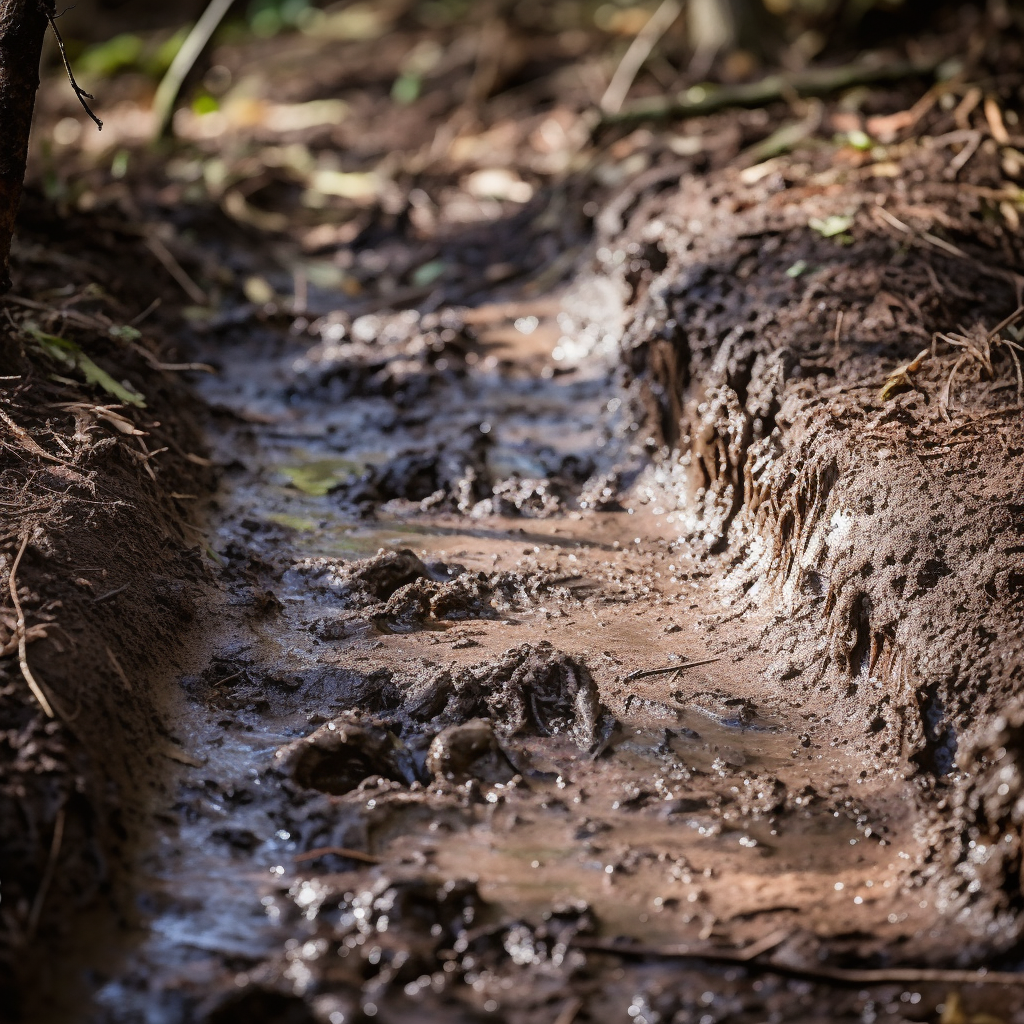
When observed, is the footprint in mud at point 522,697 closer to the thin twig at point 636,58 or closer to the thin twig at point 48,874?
the thin twig at point 48,874

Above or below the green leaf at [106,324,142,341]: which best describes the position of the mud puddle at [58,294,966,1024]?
below

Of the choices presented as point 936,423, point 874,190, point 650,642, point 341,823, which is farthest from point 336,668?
point 874,190

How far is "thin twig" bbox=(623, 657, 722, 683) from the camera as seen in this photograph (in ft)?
11.7

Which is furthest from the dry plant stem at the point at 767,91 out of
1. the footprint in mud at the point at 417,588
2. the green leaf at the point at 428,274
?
the footprint in mud at the point at 417,588

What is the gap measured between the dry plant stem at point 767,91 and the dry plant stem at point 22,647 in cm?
604

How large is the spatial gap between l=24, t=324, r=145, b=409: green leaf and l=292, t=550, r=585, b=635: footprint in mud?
1166mm

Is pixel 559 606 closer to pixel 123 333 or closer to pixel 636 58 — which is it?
pixel 123 333

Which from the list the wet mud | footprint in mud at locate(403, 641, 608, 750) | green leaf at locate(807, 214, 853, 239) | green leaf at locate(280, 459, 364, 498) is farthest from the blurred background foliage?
footprint in mud at locate(403, 641, 608, 750)

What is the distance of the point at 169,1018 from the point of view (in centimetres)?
231

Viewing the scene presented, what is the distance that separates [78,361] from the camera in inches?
176

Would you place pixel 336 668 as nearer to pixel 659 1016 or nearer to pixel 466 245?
pixel 659 1016

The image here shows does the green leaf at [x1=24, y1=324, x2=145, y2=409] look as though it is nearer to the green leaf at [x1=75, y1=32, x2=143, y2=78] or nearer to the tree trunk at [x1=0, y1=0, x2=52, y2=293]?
the tree trunk at [x1=0, y1=0, x2=52, y2=293]

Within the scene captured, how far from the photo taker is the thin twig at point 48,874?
2395 millimetres

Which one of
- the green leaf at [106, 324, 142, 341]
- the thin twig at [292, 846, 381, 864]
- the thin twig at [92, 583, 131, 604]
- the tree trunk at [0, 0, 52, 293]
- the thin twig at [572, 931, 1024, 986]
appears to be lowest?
the thin twig at [292, 846, 381, 864]
